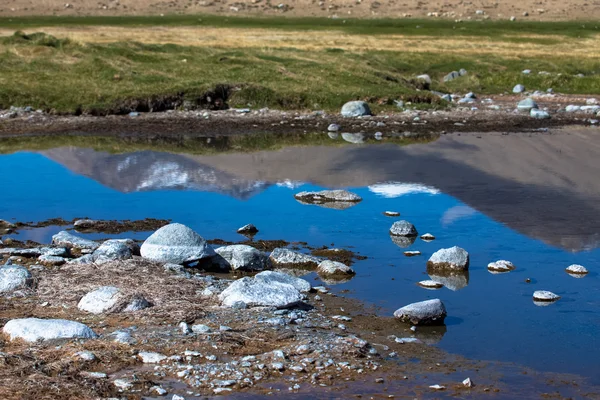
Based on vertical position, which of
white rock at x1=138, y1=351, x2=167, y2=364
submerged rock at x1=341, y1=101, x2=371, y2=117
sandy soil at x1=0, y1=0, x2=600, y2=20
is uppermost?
white rock at x1=138, y1=351, x2=167, y2=364

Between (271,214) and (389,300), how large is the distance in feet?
16.4

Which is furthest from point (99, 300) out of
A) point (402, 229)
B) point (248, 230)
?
point (402, 229)

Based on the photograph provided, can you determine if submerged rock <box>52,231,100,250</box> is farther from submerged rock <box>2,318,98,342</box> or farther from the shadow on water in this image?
the shadow on water

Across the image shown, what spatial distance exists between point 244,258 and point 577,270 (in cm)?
437

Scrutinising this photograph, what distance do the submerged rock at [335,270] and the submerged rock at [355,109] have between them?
51.4ft

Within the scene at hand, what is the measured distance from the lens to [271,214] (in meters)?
15.5

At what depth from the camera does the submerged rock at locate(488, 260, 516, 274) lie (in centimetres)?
1212

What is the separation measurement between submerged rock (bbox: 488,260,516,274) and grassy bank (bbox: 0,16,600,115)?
54.1ft

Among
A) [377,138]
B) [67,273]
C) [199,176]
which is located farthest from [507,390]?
[377,138]

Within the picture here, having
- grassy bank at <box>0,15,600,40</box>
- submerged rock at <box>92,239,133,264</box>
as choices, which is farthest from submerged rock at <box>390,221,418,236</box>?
grassy bank at <box>0,15,600,40</box>

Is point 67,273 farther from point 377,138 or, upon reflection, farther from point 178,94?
point 178,94

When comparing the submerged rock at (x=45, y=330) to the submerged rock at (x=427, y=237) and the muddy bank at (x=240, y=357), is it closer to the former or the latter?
the muddy bank at (x=240, y=357)

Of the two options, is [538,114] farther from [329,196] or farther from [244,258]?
[244,258]

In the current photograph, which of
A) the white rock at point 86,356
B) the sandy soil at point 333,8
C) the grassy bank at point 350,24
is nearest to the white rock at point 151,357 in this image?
the white rock at point 86,356
